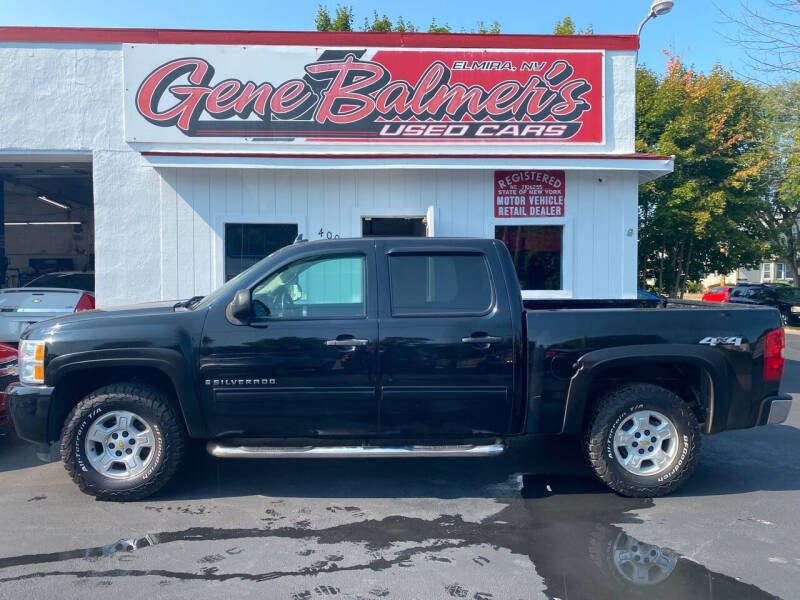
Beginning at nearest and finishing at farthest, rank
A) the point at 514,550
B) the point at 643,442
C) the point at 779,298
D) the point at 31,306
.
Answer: the point at 514,550, the point at 643,442, the point at 31,306, the point at 779,298

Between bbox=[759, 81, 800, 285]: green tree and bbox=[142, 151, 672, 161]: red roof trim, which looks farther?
bbox=[759, 81, 800, 285]: green tree

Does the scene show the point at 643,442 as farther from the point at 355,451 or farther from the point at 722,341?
the point at 355,451

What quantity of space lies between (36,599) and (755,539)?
446 cm

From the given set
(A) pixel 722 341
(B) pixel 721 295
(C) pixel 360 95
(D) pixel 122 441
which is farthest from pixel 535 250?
(B) pixel 721 295

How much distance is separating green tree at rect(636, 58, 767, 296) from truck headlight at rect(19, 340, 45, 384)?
1838cm

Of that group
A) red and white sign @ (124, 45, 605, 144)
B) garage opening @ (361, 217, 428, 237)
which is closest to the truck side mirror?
garage opening @ (361, 217, 428, 237)

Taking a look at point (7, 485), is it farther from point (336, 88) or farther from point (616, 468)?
point (336, 88)

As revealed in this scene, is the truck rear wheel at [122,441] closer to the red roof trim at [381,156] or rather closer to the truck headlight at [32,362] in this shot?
the truck headlight at [32,362]

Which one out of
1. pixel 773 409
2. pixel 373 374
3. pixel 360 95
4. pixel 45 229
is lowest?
pixel 773 409

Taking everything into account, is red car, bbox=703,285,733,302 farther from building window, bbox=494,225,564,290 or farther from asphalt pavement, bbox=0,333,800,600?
asphalt pavement, bbox=0,333,800,600

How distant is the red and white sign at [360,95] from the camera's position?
32.0 ft

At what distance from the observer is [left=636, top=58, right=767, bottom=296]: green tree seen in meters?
19.4

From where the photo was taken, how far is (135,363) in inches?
181

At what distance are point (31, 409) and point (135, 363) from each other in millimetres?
848
